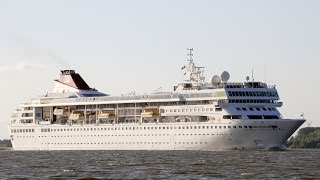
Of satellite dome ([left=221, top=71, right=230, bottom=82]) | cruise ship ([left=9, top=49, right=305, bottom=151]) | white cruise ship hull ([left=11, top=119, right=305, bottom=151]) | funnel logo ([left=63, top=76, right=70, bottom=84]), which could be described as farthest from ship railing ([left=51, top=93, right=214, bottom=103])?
funnel logo ([left=63, top=76, right=70, bottom=84])

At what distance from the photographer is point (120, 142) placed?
123688 mm

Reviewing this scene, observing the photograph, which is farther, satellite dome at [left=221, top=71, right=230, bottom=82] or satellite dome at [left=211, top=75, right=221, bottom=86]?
satellite dome at [left=211, top=75, right=221, bottom=86]

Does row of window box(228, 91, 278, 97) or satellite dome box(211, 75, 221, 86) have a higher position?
satellite dome box(211, 75, 221, 86)

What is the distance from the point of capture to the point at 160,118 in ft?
401

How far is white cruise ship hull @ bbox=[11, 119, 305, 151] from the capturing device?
111 meters

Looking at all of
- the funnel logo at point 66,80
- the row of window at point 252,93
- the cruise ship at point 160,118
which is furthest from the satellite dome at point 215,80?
the funnel logo at point 66,80

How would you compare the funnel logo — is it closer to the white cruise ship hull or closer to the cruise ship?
the cruise ship

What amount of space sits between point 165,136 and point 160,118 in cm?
476

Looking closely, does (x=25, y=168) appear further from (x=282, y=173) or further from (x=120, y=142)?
(x=120, y=142)

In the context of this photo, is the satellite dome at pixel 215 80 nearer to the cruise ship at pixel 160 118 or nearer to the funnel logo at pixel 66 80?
the cruise ship at pixel 160 118

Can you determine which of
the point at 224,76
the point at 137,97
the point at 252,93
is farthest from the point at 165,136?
the point at 252,93

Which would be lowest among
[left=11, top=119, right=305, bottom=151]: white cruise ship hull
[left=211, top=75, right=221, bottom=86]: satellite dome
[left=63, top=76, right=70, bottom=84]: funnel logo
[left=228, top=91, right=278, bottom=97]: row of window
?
[left=11, top=119, right=305, bottom=151]: white cruise ship hull

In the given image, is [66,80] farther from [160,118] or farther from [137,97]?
[160,118]

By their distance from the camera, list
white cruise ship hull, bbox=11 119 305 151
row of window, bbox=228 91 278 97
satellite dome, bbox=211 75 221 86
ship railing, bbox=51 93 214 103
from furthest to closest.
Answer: satellite dome, bbox=211 75 221 86
ship railing, bbox=51 93 214 103
row of window, bbox=228 91 278 97
white cruise ship hull, bbox=11 119 305 151
